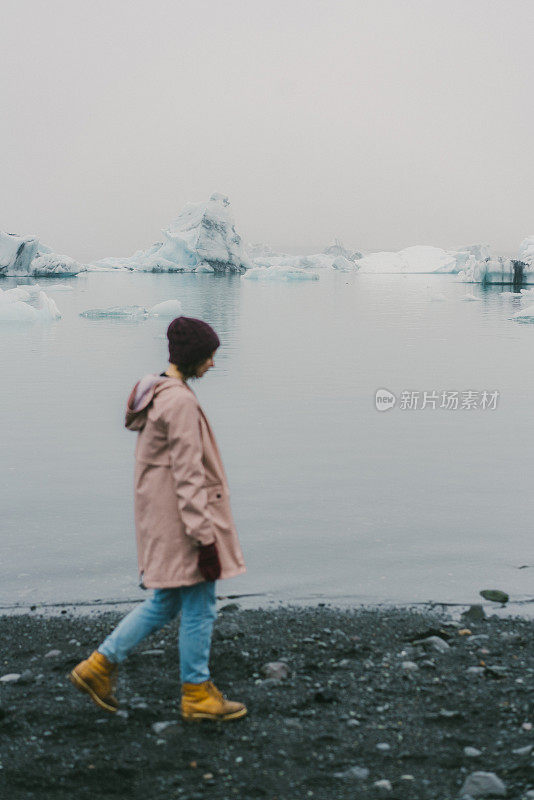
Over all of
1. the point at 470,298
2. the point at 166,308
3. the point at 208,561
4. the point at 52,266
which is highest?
the point at 52,266

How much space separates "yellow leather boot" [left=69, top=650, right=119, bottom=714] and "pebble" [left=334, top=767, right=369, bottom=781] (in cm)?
116

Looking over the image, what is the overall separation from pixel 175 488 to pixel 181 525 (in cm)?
17

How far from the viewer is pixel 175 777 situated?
3605 millimetres

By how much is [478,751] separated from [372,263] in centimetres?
14315

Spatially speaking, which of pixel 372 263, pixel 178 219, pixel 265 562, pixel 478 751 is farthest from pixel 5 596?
pixel 372 263

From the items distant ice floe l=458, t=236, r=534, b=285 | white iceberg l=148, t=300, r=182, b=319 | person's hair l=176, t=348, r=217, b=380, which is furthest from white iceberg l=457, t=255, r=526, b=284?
person's hair l=176, t=348, r=217, b=380

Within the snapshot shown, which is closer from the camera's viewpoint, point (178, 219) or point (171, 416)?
point (171, 416)

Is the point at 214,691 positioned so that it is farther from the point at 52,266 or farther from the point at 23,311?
the point at 52,266

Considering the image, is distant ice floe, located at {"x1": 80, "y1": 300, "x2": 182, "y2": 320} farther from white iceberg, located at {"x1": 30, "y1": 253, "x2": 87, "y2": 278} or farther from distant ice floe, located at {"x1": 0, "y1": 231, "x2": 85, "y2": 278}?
white iceberg, located at {"x1": 30, "y1": 253, "x2": 87, "y2": 278}

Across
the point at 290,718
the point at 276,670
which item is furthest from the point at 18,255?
the point at 290,718

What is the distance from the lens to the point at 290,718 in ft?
13.4

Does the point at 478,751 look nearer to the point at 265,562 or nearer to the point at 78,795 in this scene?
the point at 78,795

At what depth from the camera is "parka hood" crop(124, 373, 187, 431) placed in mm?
3898

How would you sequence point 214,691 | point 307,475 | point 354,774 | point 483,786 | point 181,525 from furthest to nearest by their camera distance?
point 307,475
point 214,691
point 181,525
point 354,774
point 483,786
